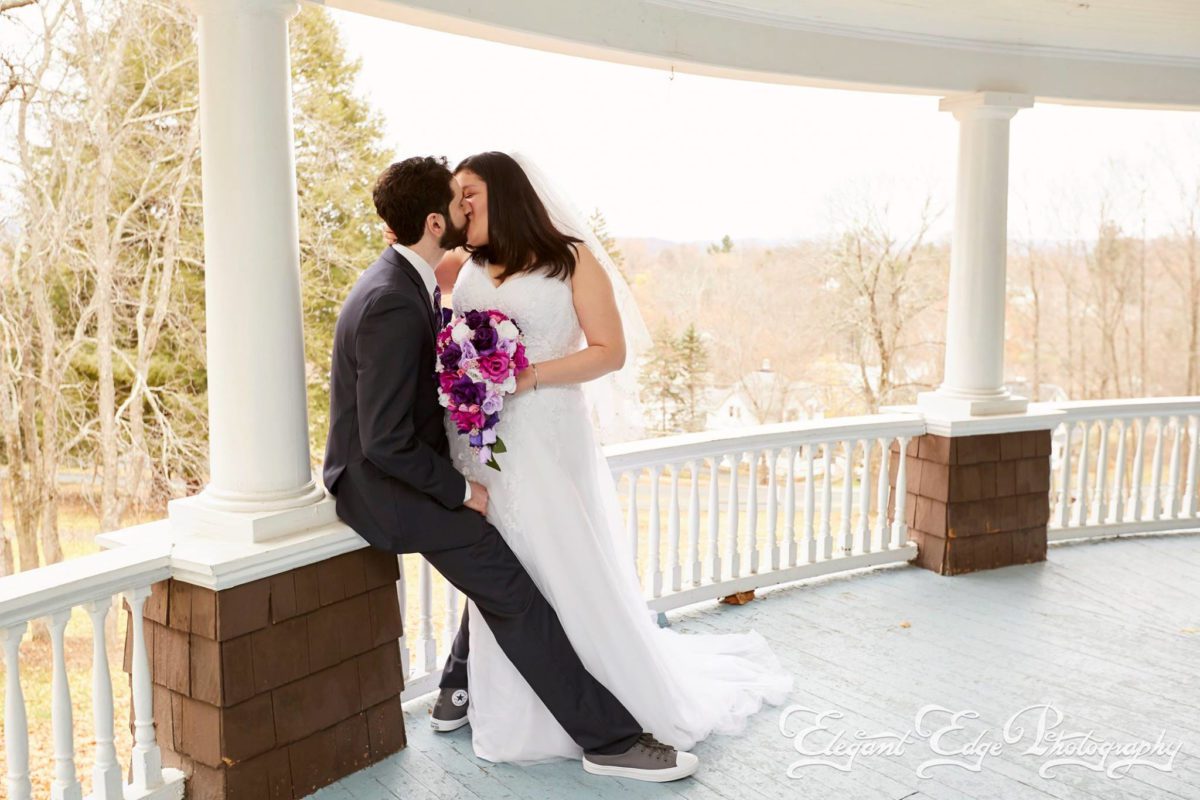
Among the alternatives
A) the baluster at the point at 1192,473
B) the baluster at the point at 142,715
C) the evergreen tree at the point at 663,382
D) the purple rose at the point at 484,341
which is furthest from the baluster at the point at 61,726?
the evergreen tree at the point at 663,382

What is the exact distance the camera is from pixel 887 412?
5547 millimetres

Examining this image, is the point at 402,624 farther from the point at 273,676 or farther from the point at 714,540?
the point at 714,540

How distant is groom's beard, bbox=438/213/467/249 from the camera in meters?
2.96

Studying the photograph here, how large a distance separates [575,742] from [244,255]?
69.2 inches

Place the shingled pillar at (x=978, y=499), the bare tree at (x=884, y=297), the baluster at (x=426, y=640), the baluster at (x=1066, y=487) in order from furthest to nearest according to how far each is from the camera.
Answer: the bare tree at (x=884, y=297) → the baluster at (x=1066, y=487) → the shingled pillar at (x=978, y=499) → the baluster at (x=426, y=640)

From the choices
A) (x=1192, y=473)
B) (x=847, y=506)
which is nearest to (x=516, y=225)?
(x=847, y=506)

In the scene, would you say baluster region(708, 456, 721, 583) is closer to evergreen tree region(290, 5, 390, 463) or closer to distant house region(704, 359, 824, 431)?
evergreen tree region(290, 5, 390, 463)

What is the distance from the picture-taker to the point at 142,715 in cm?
271

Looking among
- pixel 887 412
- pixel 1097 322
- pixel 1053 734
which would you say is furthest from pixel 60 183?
pixel 1097 322

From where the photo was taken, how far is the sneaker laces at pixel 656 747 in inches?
120

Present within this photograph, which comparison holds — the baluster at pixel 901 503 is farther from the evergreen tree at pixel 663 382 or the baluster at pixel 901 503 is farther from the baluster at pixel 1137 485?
the evergreen tree at pixel 663 382

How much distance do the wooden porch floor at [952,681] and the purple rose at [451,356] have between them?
1.26 m

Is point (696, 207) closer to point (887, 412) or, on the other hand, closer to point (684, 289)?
point (684, 289)

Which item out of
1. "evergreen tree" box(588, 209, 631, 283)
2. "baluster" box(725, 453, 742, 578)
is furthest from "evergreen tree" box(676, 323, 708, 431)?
"baluster" box(725, 453, 742, 578)
